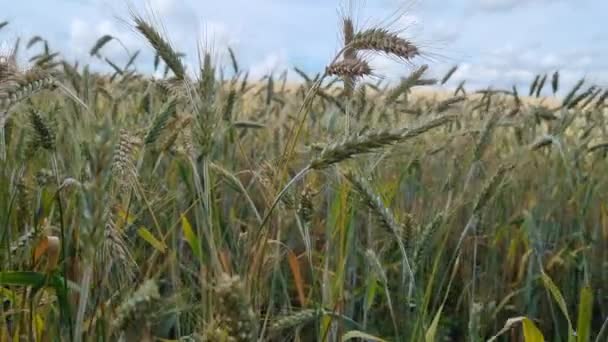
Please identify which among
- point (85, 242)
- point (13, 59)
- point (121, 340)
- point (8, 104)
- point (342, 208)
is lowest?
point (121, 340)

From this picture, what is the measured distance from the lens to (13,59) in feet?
4.97

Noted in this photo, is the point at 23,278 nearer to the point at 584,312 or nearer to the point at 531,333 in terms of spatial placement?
the point at 531,333

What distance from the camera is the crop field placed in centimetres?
118

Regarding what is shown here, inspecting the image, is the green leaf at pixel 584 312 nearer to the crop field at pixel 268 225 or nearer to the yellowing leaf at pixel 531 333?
the crop field at pixel 268 225

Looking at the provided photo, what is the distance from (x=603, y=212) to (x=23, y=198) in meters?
1.83

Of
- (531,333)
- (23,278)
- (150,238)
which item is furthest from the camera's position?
(150,238)

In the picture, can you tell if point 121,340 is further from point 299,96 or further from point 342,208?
point 299,96

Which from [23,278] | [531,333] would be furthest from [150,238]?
[531,333]

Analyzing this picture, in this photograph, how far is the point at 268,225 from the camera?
1292 millimetres

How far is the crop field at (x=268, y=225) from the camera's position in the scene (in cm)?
118

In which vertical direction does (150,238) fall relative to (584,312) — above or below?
above

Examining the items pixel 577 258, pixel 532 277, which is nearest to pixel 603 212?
pixel 577 258

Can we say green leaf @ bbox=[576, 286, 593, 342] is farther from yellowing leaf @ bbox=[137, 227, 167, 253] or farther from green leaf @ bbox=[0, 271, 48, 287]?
green leaf @ bbox=[0, 271, 48, 287]

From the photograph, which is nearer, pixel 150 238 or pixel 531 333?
pixel 531 333
